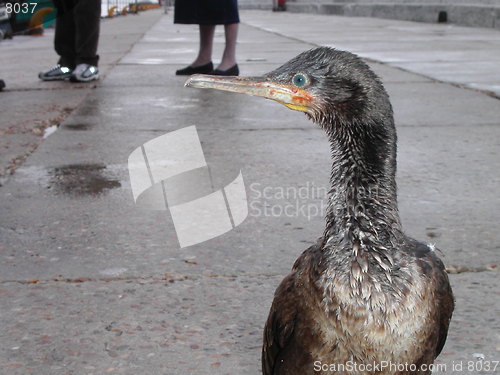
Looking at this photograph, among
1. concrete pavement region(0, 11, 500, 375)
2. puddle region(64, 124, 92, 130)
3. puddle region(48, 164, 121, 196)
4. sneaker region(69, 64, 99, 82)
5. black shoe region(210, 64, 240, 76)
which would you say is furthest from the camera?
sneaker region(69, 64, 99, 82)

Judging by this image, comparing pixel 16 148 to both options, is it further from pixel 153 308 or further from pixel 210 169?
pixel 153 308

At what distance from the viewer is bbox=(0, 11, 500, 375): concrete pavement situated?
8.52 ft

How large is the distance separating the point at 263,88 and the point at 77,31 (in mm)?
6046

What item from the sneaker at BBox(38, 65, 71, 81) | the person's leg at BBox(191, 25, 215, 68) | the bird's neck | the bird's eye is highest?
the bird's eye

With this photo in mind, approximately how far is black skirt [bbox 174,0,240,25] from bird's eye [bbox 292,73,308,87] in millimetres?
5824

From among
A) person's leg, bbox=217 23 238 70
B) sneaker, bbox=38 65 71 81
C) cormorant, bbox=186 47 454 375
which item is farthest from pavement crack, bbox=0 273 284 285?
sneaker, bbox=38 65 71 81

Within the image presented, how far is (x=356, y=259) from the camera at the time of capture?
6.88 ft

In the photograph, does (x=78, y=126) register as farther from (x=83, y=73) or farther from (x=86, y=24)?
(x=83, y=73)

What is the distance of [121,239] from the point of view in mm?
3527

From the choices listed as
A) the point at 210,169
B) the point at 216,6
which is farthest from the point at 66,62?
the point at 210,169

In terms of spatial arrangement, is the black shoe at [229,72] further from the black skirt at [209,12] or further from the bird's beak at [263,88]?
the bird's beak at [263,88]

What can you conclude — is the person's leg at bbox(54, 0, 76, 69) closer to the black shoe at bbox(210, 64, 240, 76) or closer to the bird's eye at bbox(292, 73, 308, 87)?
the black shoe at bbox(210, 64, 240, 76)

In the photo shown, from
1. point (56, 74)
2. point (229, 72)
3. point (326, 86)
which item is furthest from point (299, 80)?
point (56, 74)

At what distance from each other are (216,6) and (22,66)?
12.0ft
